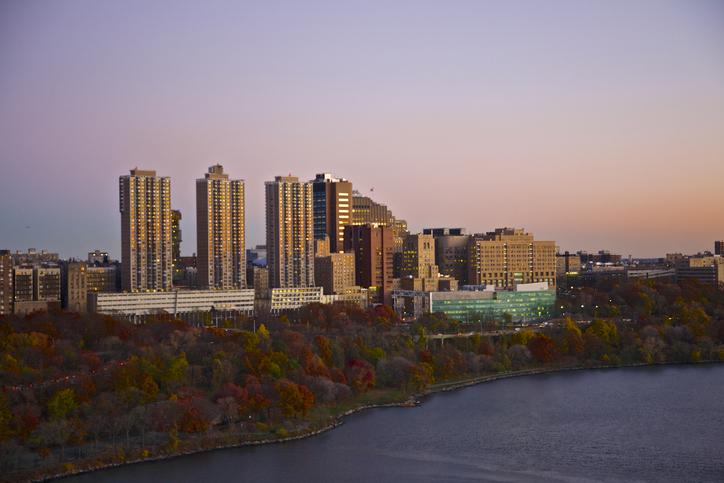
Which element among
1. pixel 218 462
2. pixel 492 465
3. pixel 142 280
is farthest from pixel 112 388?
pixel 142 280

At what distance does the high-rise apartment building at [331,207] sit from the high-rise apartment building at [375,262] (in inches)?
182

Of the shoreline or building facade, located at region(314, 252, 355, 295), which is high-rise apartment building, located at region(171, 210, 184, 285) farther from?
the shoreline

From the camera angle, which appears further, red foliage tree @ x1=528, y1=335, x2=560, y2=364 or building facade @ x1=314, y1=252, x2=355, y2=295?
building facade @ x1=314, y1=252, x2=355, y2=295

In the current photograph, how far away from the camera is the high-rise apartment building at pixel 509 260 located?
55250 millimetres

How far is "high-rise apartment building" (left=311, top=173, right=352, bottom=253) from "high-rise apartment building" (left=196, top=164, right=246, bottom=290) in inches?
353

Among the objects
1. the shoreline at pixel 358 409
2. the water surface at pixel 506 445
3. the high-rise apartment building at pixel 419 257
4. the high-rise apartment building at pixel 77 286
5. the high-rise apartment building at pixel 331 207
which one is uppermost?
the high-rise apartment building at pixel 331 207

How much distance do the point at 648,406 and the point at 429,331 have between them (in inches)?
527

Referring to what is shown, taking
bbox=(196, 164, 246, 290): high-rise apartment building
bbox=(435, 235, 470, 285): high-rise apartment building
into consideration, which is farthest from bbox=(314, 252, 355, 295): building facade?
bbox=(435, 235, 470, 285): high-rise apartment building

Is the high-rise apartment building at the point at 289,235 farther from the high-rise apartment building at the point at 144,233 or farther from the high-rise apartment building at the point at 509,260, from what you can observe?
the high-rise apartment building at the point at 509,260

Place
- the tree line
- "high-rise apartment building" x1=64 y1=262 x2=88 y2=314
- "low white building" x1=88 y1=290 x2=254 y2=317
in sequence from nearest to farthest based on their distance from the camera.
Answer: the tree line → "low white building" x1=88 y1=290 x2=254 y2=317 → "high-rise apartment building" x1=64 y1=262 x2=88 y2=314

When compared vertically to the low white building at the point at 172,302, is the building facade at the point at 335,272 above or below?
above

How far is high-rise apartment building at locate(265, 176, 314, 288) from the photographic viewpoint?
47.8 meters

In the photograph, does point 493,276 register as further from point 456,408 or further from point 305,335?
point 456,408

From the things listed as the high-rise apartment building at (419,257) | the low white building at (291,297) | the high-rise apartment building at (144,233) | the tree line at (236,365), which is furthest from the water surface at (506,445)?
the high-rise apartment building at (419,257)
